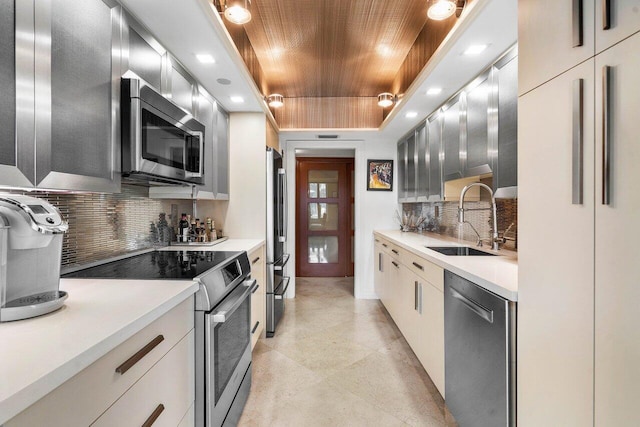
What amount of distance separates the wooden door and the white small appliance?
4461 millimetres

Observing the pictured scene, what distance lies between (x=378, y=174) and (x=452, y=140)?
1.76 meters

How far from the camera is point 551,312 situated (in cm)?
104

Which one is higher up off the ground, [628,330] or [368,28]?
[368,28]

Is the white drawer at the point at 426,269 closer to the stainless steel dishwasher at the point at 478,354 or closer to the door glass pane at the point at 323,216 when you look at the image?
the stainless steel dishwasher at the point at 478,354

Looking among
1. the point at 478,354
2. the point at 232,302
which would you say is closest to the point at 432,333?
the point at 478,354

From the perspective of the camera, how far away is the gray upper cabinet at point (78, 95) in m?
1.01

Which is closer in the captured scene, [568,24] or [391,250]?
[568,24]

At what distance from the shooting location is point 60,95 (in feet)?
3.51

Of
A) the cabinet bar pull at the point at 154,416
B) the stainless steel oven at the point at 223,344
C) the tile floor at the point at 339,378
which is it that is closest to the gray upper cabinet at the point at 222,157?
the stainless steel oven at the point at 223,344

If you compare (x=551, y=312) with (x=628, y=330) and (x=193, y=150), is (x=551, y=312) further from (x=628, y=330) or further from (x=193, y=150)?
(x=193, y=150)

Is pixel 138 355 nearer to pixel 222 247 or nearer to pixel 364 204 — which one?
pixel 222 247

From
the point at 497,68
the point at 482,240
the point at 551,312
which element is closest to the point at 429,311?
the point at 482,240

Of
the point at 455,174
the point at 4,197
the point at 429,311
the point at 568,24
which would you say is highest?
the point at 568,24

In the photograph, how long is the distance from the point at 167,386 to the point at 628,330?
4.52ft
